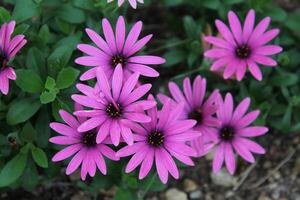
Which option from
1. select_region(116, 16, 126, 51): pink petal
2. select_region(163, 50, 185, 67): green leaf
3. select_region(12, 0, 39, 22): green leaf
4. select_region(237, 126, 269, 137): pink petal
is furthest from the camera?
Answer: select_region(163, 50, 185, 67): green leaf

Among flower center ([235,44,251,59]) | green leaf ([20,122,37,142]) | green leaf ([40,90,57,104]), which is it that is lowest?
green leaf ([20,122,37,142])

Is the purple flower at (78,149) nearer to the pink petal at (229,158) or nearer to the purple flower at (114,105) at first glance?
the purple flower at (114,105)

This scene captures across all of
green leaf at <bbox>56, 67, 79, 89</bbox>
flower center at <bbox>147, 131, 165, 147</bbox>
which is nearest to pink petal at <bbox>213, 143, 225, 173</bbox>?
flower center at <bbox>147, 131, 165, 147</bbox>

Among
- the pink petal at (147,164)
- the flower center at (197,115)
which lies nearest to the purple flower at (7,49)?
the pink petal at (147,164)

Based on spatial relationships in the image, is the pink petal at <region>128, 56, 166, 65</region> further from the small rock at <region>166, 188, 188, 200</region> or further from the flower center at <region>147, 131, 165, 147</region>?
the small rock at <region>166, 188, 188, 200</region>

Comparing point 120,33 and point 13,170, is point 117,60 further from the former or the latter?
point 13,170

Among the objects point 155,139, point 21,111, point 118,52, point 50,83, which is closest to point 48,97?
point 50,83
